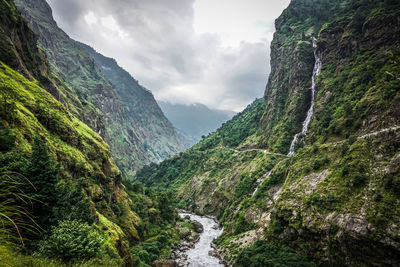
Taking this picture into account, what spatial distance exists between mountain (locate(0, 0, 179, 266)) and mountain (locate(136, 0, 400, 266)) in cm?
1698

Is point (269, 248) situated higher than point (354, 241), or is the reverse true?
point (354, 241)

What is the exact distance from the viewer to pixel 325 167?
150ft

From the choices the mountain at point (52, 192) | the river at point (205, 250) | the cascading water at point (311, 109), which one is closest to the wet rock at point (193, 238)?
the river at point (205, 250)

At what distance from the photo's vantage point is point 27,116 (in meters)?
30.0

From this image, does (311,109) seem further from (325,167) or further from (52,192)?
(52,192)

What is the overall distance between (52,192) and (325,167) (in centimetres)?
5087

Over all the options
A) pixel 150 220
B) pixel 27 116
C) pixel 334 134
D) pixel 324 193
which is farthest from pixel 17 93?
pixel 334 134

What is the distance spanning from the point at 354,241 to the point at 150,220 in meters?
53.7

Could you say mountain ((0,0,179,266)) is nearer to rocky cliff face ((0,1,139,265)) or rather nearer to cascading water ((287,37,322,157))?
rocky cliff face ((0,1,139,265))

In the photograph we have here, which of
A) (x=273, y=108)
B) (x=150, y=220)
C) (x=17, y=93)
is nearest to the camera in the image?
(x=17, y=93)

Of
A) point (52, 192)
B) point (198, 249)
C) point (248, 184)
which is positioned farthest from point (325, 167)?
point (52, 192)

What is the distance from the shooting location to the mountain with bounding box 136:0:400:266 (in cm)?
3006

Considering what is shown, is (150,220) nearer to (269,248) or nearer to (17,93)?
(269,248)

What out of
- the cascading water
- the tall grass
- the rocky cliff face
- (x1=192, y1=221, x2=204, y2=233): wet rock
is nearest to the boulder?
(x1=192, y1=221, x2=204, y2=233): wet rock
